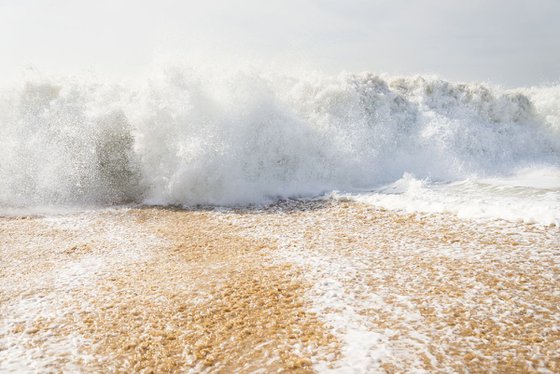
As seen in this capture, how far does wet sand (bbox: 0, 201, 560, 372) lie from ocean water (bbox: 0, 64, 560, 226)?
388 centimetres

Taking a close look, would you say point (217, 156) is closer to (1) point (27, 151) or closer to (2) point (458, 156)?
(1) point (27, 151)

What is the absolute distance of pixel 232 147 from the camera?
49.5ft

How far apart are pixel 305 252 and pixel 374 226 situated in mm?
2469

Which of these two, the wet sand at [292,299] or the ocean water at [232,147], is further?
the ocean water at [232,147]

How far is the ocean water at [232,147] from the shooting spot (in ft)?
46.0

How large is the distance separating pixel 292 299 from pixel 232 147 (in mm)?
9850

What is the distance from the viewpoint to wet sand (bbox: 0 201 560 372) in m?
4.56

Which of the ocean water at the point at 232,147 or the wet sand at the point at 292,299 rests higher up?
the ocean water at the point at 232,147

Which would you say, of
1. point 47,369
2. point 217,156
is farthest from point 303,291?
point 217,156

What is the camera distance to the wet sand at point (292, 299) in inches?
180

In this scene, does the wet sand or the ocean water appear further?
the ocean water

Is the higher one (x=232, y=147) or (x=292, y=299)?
(x=232, y=147)

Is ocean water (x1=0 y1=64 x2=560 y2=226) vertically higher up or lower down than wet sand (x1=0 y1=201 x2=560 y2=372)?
higher up

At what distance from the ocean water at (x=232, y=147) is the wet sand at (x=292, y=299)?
12.7 feet
